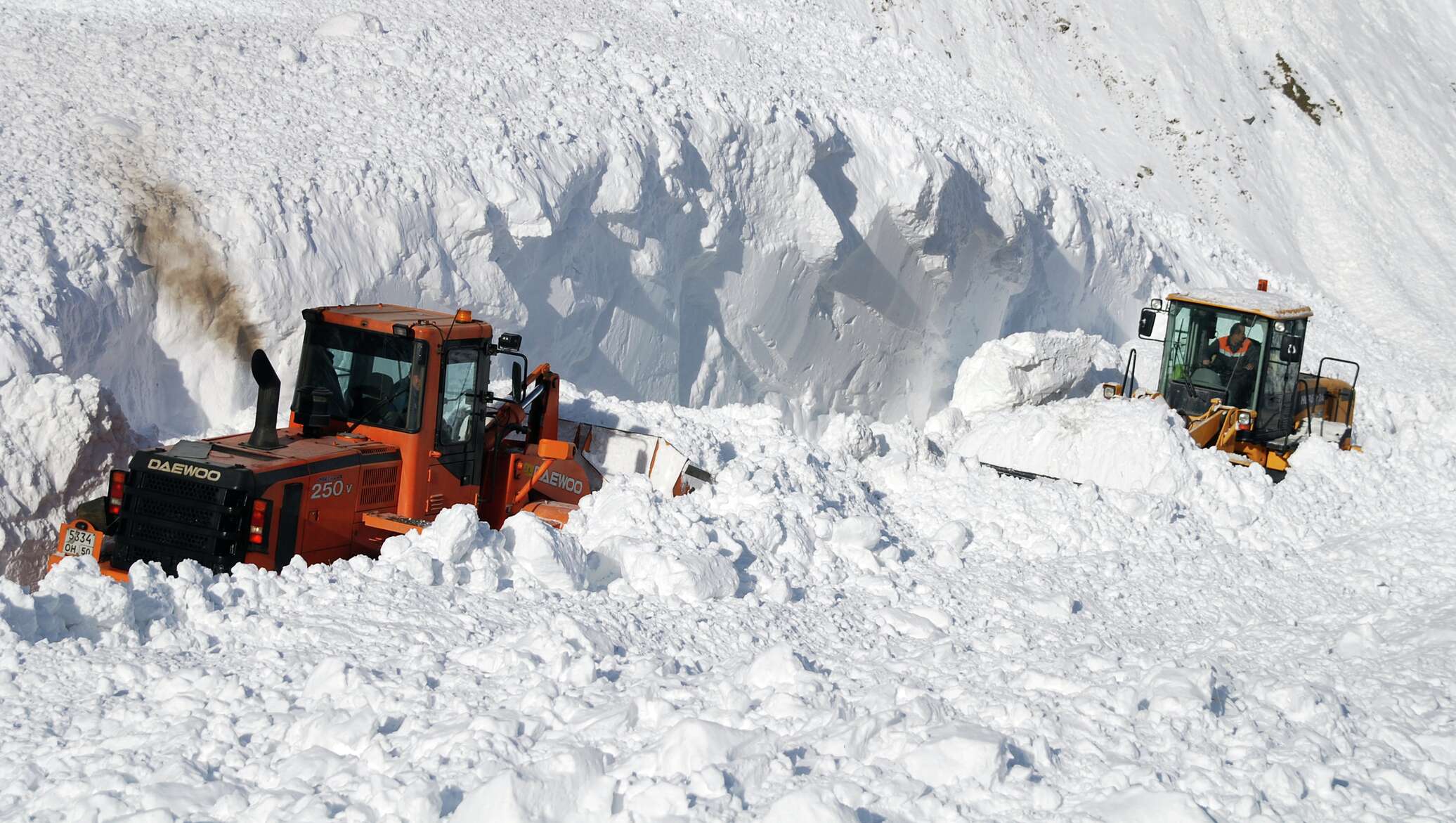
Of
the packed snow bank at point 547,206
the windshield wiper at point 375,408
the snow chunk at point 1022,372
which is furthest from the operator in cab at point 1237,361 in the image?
the windshield wiper at point 375,408

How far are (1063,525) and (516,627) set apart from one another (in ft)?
15.3

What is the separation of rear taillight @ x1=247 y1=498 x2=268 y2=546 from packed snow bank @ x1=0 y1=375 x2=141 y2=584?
2.08 m

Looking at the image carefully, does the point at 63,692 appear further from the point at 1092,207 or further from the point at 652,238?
the point at 1092,207

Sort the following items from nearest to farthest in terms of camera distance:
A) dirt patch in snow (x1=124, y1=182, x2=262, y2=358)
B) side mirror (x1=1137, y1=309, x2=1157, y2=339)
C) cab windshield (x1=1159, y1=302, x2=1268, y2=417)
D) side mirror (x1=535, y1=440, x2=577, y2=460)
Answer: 1. side mirror (x1=535, y1=440, x2=577, y2=460)
2. dirt patch in snow (x1=124, y1=182, x2=262, y2=358)
3. side mirror (x1=1137, y1=309, x2=1157, y2=339)
4. cab windshield (x1=1159, y1=302, x2=1268, y2=417)

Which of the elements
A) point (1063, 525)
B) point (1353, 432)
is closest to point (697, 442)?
point (1063, 525)

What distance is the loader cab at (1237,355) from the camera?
1322 cm

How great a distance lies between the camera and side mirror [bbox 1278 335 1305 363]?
13.1 metres

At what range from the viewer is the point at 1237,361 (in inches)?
528

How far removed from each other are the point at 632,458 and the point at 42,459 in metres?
4.04

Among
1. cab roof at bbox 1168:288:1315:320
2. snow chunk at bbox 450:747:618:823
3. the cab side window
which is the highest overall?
cab roof at bbox 1168:288:1315:320

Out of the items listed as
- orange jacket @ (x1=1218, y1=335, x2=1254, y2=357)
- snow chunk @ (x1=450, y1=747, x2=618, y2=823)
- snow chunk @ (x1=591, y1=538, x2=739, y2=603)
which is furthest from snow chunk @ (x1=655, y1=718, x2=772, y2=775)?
orange jacket @ (x1=1218, y1=335, x2=1254, y2=357)

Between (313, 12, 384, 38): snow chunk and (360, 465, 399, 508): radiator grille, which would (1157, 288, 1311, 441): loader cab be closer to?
(360, 465, 399, 508): radiator grille

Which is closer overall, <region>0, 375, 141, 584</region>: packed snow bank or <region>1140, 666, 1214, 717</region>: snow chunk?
<region>1140, 666, 1214, 717</region>: snow chunk

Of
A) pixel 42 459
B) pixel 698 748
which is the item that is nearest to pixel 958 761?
pixel 698 748
